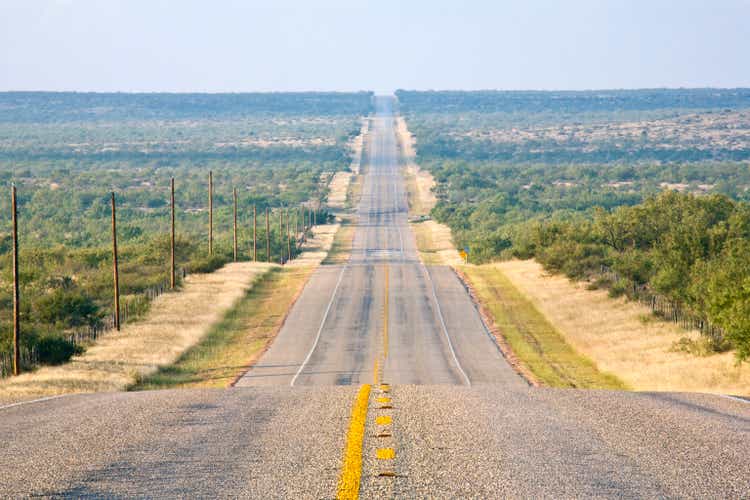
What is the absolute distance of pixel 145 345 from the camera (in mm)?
37500

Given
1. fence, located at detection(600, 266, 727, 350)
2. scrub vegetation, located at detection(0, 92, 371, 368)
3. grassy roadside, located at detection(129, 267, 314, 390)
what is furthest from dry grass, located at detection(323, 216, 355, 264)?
fence, located at detection(600, 266, 727, 350)

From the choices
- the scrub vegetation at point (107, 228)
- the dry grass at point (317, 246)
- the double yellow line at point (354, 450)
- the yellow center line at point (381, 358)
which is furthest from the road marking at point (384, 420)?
the dry grass at point (317, 246)

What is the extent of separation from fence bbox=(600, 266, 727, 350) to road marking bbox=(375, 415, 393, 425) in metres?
20.5

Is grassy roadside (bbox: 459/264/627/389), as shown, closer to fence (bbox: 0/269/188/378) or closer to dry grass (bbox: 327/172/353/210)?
fence (bbox: 0/269/188/378)

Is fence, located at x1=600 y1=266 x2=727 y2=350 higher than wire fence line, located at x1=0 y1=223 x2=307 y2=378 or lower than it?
higher

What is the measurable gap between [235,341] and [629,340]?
1649 cm

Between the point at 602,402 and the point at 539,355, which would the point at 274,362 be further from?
the point at 602,402

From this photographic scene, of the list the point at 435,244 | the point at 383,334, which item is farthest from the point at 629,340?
the point at 435,244

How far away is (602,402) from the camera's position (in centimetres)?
1591

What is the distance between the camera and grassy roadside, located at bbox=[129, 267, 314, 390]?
32.0 m

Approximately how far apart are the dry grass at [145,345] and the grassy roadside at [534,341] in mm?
13459

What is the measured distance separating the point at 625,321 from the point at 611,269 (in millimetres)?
13254

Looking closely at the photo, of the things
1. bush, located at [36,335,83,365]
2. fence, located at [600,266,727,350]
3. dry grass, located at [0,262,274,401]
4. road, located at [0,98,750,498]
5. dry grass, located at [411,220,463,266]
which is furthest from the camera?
dry grass, located at [411,220,463,266]

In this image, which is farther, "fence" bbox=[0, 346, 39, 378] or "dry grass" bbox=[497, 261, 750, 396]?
"fence" bbox=[0, 346, 39, 378]
